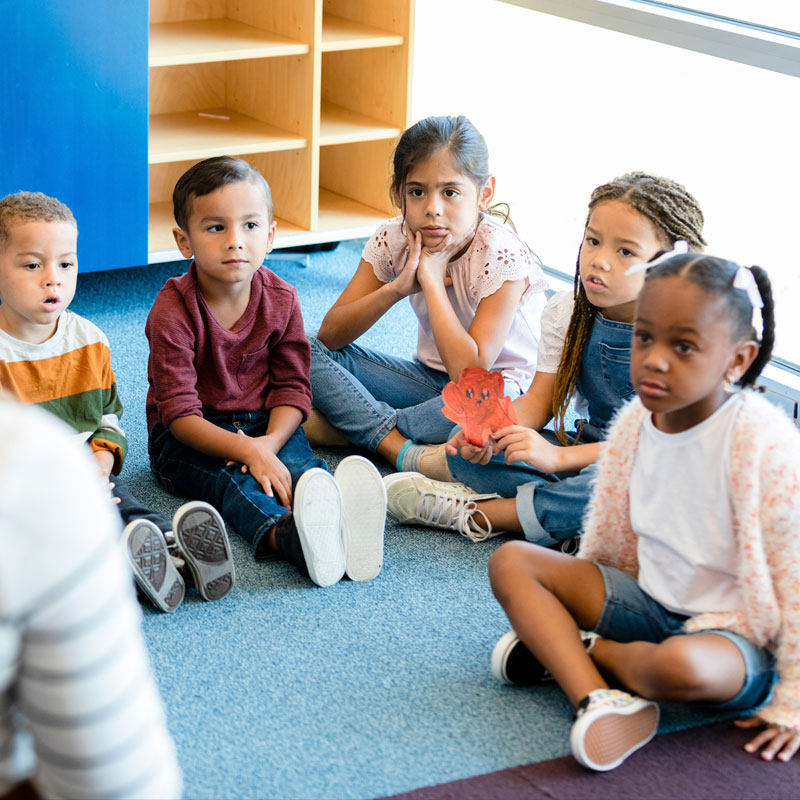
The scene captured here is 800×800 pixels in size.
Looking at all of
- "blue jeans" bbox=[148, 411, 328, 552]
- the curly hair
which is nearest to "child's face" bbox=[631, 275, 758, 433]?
"blue jeans" bbox=[148, 411, 328, 552]

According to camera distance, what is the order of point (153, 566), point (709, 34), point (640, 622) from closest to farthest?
point (640, 622)
point (153, 566)
point (709, 34)

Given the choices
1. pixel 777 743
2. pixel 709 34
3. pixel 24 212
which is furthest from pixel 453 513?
pixel 709 34

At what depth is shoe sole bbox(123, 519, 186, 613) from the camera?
1.51 meters

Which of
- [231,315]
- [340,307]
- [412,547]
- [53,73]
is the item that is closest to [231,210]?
[231,315]

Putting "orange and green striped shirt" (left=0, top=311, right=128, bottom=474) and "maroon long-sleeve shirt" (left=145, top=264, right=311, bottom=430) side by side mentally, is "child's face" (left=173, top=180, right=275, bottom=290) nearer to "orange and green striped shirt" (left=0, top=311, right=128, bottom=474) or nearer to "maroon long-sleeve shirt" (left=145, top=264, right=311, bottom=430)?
"maroon long-sleeve shirt" (left=145, top=264, right=311, bottom=430)

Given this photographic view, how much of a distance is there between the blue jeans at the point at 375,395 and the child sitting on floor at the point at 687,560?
0.64m

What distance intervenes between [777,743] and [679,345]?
491 mm

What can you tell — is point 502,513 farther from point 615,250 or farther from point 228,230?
point 228,230

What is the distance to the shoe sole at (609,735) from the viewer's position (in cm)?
124

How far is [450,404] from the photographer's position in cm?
173

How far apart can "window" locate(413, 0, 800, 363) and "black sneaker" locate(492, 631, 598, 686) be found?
0.92 meters

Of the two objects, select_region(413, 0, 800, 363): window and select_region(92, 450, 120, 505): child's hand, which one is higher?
select_region(413, 0, 800, 363): window

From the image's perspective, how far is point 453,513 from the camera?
5.95 feet

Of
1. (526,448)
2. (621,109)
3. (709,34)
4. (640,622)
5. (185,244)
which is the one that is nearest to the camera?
(640,622)
